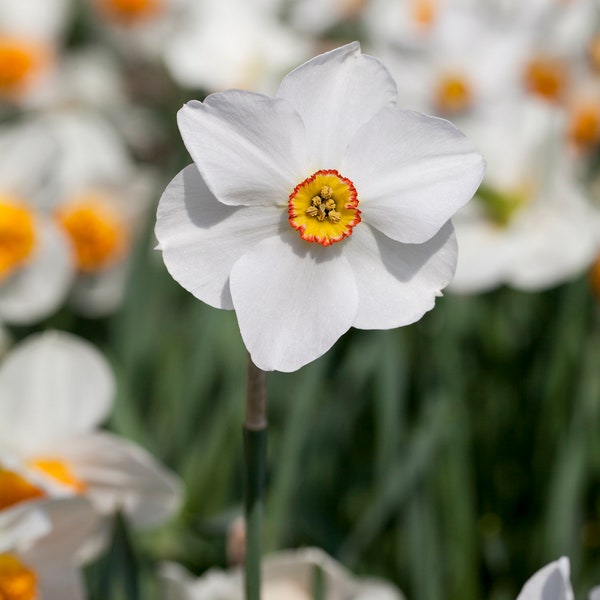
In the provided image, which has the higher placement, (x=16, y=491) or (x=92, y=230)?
(x=16, y=491)

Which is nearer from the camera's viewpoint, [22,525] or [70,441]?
[22,525]

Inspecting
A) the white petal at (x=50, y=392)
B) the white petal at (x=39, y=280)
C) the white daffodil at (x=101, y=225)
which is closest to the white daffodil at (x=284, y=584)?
the white petal at (x=50, y=392)

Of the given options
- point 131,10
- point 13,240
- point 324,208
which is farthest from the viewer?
point 131,10

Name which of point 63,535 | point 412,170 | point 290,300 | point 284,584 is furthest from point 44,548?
point 412,170

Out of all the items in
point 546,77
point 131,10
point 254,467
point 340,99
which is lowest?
point 131,10

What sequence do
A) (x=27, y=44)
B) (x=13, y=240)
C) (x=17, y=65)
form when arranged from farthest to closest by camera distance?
(x=27, y=44)
(x=17, y=65)
(x=13, y=240)

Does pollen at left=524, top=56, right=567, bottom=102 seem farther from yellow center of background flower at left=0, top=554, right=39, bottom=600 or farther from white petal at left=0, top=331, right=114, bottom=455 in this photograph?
yellow center of background flower at left=0, top=554, right=39, bottom=600

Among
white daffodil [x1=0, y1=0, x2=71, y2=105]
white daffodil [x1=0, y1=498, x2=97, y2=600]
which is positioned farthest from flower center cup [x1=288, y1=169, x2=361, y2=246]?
white daffodil [x1=0, y1=0, x2=71, y2=105]

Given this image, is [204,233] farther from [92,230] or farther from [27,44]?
[27,44]

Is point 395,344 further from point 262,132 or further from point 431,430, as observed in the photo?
point 262,132
